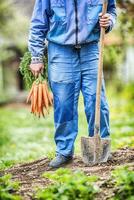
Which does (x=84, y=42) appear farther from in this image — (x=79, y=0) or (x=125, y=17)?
(x=125, y=17)

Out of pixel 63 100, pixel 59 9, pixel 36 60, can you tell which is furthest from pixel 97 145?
pixel 59 9

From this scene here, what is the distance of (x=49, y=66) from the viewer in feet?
26.5

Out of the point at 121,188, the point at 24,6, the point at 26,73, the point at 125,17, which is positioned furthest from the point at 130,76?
the point at 121,188

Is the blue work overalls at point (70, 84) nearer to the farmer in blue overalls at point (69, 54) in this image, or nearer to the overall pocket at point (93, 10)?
the farmer in blue overalls at point (69, 54)

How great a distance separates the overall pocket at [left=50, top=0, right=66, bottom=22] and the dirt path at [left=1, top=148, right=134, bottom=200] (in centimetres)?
176

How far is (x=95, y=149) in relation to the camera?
7.79m

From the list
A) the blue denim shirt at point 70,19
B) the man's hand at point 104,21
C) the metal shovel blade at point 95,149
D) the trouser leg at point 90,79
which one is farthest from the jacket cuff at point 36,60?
the metal shovel blade at point 95,149

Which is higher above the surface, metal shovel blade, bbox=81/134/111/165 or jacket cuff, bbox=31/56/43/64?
jacket cuff, bbox=31/56/43/64

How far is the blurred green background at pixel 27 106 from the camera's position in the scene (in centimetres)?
1317

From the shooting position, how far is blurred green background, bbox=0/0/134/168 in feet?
43.2

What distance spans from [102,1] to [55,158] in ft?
6.44

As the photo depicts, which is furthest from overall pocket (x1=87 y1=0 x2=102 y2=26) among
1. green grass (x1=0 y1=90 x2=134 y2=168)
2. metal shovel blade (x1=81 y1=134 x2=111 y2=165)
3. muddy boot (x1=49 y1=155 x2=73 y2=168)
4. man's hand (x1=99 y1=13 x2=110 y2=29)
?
green grass (x1=0 y1=90 x2=134 y2=168)

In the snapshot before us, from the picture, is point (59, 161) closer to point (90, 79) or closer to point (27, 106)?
point (90, 79)

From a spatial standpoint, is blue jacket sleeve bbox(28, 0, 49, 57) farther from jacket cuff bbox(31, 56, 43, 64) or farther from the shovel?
the shovel
